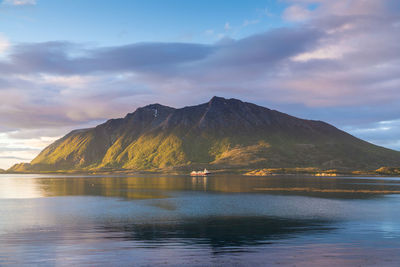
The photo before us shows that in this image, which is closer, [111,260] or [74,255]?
[111,260]

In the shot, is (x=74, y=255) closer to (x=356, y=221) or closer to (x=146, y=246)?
(x=146, y=246)

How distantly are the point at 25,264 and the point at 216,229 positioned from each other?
2551cm

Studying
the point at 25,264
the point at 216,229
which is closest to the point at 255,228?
the point at 216,229

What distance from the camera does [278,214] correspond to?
66562 millimetres

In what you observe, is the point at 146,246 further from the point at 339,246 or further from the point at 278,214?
the point at 278,214

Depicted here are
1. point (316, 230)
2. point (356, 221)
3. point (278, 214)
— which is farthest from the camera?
point (278, 214)

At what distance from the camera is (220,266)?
97.3 feet

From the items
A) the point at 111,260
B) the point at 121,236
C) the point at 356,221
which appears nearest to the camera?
the point at 111,260

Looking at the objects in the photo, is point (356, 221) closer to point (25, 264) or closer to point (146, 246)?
point (146, 246)

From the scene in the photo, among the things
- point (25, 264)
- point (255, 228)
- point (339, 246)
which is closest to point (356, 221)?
point (255, 228)

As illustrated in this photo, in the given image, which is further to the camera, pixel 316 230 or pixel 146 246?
pixel 316 230

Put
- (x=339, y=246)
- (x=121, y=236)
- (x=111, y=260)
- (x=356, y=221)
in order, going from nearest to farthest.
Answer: (x=111, y=260) < (x=339, y=246) < (x=121, y=236) < (x=356, y=221)

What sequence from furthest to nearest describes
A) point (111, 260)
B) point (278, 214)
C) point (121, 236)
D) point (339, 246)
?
1. point (278, 214)
2. point (121, 236)
3. point (339, 246)
4. point (111, 260)

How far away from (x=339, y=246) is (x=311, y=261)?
8.28 meters
